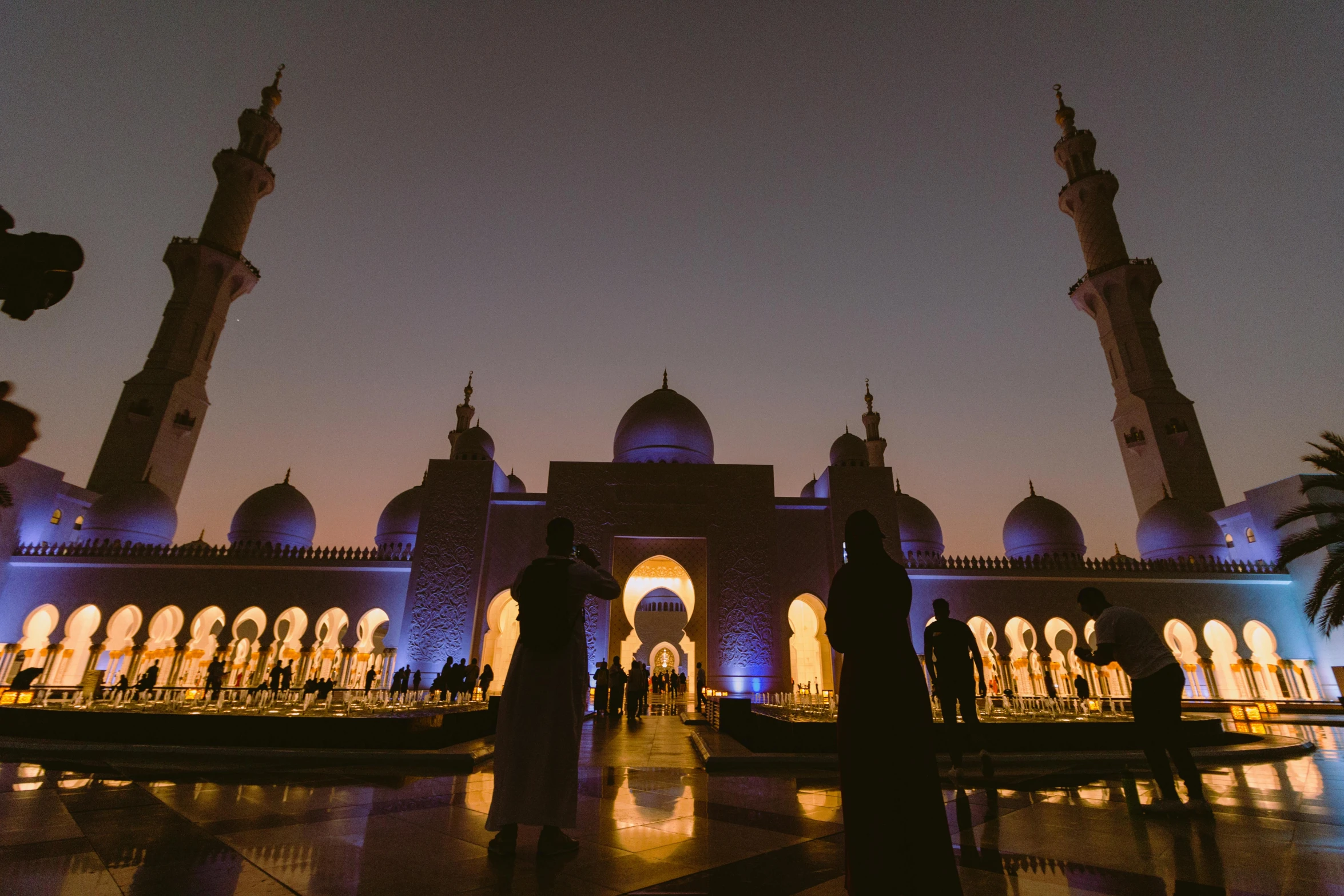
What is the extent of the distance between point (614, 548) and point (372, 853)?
12853 mm

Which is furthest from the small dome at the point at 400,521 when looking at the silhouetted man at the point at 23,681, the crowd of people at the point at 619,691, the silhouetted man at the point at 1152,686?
the silhouetted man at the point at 1152,686

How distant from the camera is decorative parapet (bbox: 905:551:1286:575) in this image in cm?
1529

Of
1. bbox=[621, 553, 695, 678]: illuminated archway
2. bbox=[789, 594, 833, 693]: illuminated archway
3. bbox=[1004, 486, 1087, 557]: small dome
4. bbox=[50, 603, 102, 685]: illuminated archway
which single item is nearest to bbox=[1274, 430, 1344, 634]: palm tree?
bbox=[1004, 486, 1087, 557]: small dome

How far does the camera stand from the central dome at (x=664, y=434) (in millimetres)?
17359

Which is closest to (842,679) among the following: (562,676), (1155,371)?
(562,676)

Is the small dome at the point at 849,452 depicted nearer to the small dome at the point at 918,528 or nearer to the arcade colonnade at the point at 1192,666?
the small dome at the point at 918,528

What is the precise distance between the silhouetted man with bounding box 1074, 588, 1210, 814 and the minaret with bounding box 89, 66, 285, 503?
21.3 metres

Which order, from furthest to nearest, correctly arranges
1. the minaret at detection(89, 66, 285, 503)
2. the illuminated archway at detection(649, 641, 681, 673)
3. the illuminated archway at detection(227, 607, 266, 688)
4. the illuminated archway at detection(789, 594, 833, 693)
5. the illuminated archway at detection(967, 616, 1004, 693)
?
the illuminated archway at detection(649, 641, 681, 673)
the illuminated archway at detection(789, 594, 833, 693)
the minaret at detection(89, 66, 285, 503)
the illuminated archway at detection(967, 616, 1004, 693)
the illuminated archway at detection(227, 607, 266, 688)

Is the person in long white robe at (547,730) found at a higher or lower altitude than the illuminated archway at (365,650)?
lower

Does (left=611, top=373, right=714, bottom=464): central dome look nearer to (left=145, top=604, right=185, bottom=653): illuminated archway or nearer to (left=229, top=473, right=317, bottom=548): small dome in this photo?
(left=229, top=473, right=317, bottom=548): small dome

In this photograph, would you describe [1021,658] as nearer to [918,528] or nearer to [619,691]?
[918,528]

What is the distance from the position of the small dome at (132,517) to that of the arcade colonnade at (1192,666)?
2041 centimetres

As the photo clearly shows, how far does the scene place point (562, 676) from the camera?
2578 mm

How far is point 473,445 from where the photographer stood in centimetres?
1723
